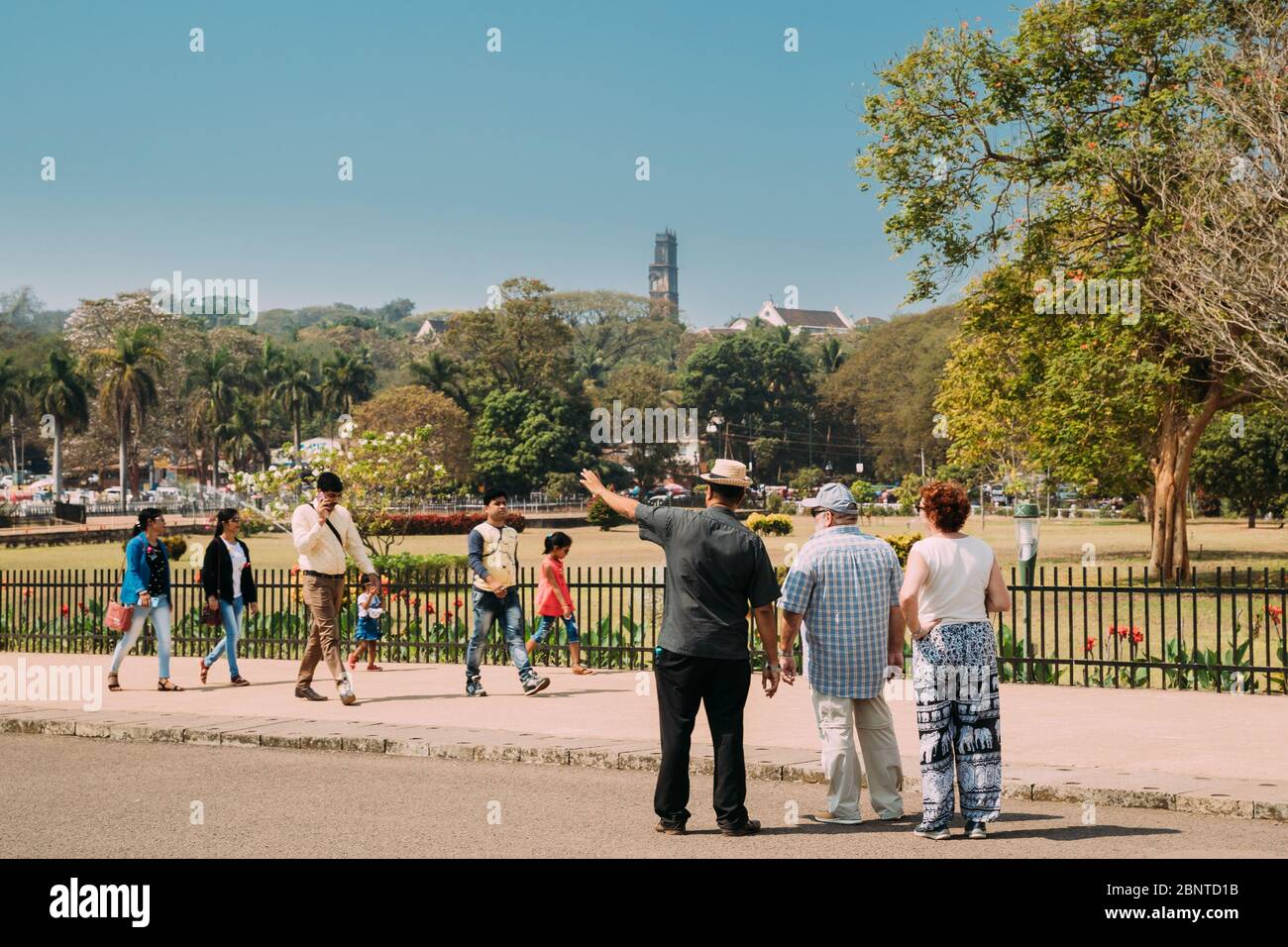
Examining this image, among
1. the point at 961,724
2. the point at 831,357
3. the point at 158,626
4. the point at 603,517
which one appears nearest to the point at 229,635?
the point at 158,626

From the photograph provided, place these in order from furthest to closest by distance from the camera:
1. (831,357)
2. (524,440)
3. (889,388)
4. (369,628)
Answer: (831,357) → (889,388) → (524,440) → (369,628)

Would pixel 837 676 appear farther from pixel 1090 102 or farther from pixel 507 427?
pixel 507 427

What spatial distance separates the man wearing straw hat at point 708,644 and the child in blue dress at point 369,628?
28.1 feet

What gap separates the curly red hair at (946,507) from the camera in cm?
722

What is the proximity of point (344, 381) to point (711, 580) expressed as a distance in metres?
103

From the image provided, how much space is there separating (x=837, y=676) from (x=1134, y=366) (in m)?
24.0

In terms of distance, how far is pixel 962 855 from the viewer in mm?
6652

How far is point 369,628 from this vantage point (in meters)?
15.6

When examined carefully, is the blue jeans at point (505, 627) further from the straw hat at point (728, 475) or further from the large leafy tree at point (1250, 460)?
the large leafy tree at point (1250, 460)

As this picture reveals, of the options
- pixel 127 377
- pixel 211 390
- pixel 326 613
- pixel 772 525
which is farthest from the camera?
pixel 211 390

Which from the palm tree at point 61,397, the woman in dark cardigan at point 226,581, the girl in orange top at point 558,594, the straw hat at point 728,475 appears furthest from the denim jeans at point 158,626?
the palm tree at point 61,397

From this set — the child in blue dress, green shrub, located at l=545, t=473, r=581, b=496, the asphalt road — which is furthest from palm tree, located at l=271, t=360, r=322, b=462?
the asphalt road

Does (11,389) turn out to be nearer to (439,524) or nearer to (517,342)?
(517,342)

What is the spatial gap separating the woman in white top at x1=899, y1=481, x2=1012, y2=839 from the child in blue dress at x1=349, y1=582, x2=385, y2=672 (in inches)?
361
